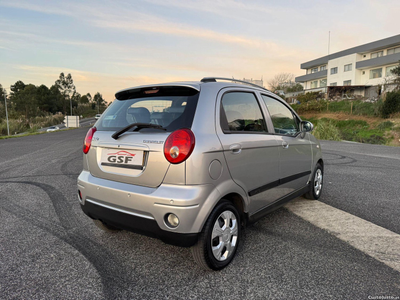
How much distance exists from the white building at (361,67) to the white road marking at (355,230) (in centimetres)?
4456

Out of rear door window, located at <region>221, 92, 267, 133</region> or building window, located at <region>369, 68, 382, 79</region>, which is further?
building window, located at <region>369, 68, 382, 79</region>

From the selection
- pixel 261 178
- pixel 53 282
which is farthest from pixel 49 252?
pixel 261 178

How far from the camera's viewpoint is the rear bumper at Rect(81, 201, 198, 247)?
2383mm

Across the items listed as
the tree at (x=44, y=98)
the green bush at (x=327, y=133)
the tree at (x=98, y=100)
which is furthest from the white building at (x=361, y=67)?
the tree at (x=98, y=100)

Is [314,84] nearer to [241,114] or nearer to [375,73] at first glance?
[375,73]

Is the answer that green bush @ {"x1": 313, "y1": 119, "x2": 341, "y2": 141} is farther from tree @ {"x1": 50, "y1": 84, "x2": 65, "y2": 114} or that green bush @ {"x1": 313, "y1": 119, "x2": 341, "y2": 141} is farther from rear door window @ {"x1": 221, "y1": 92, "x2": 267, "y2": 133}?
tree @ {"x1": 50, "y1": 84, "x2": 65, "y2": 114}

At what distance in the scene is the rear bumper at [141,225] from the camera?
2383 millimetres

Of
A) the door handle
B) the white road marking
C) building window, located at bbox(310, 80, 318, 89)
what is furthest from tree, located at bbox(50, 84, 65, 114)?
the door handle

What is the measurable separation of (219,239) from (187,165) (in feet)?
2.65

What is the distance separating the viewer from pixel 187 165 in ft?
7.66

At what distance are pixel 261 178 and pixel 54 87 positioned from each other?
104685 mm

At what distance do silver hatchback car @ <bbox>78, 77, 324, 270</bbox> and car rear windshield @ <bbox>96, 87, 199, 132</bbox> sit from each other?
0.01 m

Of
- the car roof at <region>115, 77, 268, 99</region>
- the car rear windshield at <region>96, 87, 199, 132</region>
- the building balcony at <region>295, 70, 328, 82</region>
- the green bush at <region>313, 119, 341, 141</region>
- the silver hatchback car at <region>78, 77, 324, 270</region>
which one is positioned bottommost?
the green bush at <region>313, 119, 341, 141</region>

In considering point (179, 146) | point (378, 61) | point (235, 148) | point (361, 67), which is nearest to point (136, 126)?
point (179, 146)
